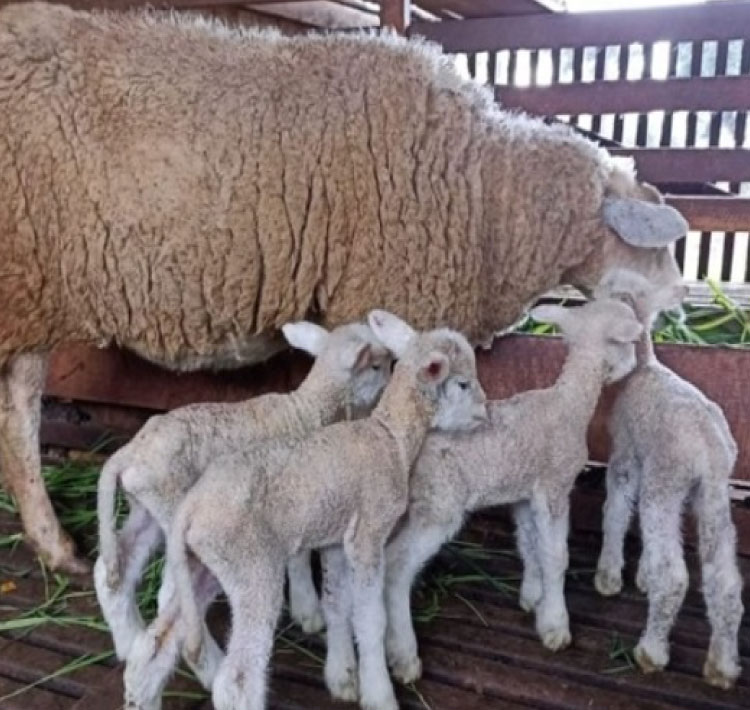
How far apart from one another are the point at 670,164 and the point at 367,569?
2.79 meters

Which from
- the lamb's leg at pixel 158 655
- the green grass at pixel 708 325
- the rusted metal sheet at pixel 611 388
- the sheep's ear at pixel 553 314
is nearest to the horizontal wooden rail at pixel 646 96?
the green grass at pixel 708 325

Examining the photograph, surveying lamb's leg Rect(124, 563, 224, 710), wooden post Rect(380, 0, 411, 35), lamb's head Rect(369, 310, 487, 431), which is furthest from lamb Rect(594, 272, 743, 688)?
wooden post Rect(380, 0, 411, 35)

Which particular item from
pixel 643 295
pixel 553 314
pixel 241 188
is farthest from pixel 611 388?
pixel 241 188

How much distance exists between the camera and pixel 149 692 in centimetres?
199

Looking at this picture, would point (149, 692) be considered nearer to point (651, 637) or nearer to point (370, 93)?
point (651, 637)

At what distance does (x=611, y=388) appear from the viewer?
2977mm

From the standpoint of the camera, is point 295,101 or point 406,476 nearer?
point 406,476

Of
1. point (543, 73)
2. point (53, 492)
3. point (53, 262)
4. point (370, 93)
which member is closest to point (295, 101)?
point (370, 93)

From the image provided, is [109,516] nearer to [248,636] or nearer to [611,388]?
[248,636]

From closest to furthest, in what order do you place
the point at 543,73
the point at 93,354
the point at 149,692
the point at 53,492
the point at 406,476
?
the point at 149,692 → the point at 406,476 → the point at 53,492 → the point at 93,354 → the point at 543,73

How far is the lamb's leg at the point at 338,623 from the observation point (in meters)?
2.14

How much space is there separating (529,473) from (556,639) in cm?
42

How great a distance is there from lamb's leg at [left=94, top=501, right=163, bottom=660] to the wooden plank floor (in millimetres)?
106

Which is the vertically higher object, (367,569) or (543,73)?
(543,73)
